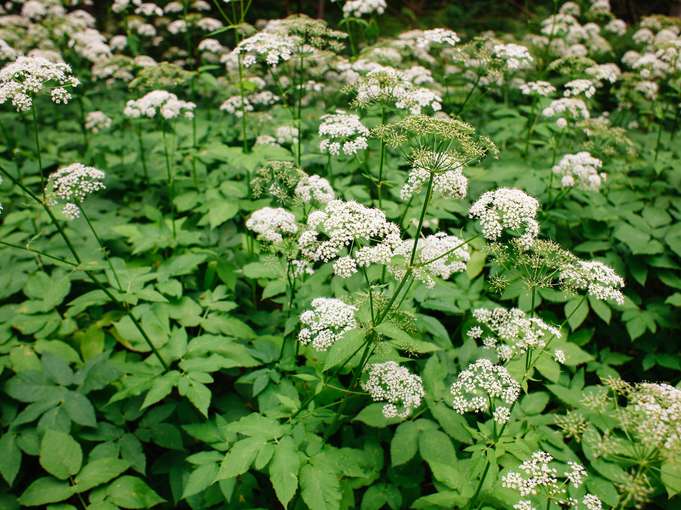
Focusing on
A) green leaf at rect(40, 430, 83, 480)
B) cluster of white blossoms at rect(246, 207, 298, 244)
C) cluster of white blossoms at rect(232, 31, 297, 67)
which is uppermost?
cluster of white blossoms at rect(232, 31, 297, 67)

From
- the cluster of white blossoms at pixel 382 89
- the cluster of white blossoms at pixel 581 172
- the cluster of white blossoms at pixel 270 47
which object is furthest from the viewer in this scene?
the cluster of white blossoms at pixel 581 172

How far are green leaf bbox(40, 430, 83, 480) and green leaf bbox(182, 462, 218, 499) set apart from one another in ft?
2.74

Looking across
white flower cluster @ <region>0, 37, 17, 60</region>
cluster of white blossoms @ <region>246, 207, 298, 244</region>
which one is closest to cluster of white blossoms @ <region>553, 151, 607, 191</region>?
cluster of white blossoms @ <region>246, 207, 298, 244</region>

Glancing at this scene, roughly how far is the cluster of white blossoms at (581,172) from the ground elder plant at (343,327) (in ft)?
0.10

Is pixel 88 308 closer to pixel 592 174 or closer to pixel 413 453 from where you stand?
pixel 413 453

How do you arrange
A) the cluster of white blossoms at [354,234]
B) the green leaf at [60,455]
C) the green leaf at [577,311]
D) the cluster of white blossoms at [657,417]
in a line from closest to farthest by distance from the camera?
the cluster of white blossoms at [657,417], the cluster of white blossoms at [354,234], the green leaf at [60,455], the green leaf at [577,311]

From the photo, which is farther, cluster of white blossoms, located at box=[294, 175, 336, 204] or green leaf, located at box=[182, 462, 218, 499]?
cluster of white blossoms, located at box=[294, 175, 336, 204]

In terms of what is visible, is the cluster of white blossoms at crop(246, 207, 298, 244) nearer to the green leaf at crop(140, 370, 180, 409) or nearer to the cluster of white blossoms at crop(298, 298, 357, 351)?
the cluster of white blossoms at crop(298, 298, 357, 351)

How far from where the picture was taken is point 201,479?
2.89m

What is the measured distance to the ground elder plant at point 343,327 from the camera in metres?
2.79

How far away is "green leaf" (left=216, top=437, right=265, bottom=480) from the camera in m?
2.64

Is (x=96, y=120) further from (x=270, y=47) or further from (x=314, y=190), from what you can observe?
(x=314, y=190)

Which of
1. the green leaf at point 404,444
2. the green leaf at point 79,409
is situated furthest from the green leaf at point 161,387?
the green leaf at point 404,444

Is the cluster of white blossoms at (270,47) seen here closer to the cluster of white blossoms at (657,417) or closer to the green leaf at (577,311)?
the green leaf at (577,311)
